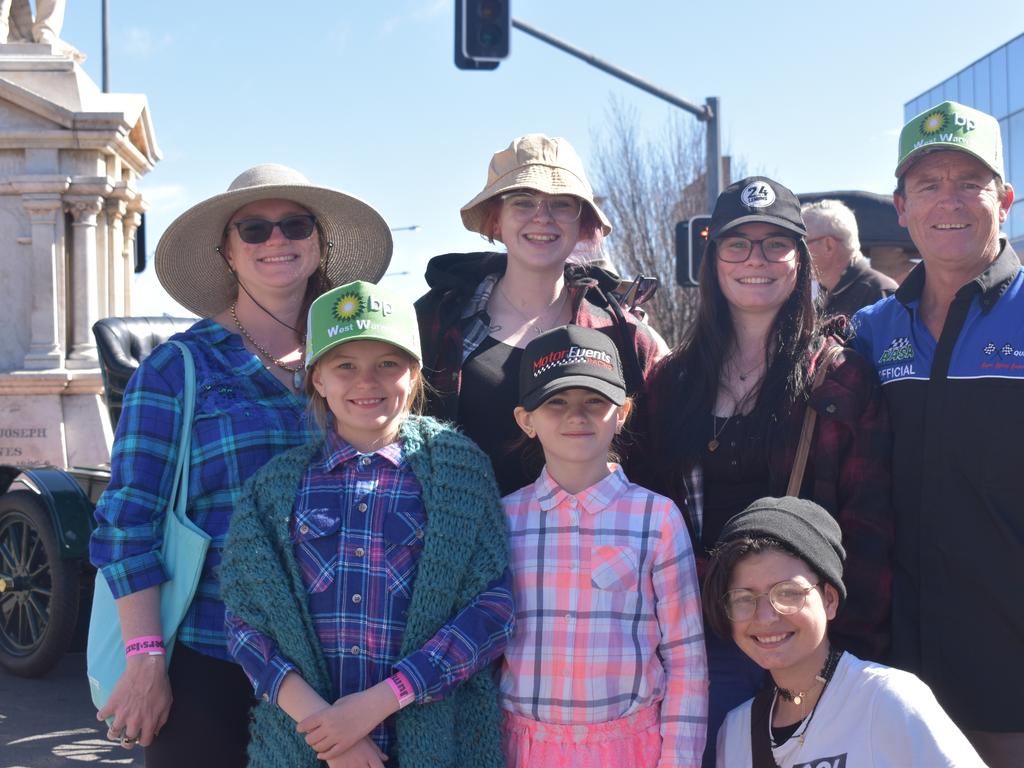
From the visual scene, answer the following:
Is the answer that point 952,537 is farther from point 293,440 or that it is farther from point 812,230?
point 812,230

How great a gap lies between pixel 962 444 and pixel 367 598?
1558 millimetres

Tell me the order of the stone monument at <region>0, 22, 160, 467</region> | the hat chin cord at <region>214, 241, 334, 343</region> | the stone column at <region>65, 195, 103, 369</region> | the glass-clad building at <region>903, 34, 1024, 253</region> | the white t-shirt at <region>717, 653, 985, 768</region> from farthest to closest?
the glass-clad building at <region>903, 34, 1024, 253</region> < the stone column at <region>65, 195, 103, 369</region> < the stone monument at <region>0, 22, 160, 467</region> < the hat chin cord at <region>214, 241, 334, 343</region> < the white t-shirt at <region>717, 653, 985, 768</region>

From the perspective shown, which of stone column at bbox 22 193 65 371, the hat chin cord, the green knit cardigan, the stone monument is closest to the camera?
the green knit cardigan

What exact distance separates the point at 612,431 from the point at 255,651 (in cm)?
108

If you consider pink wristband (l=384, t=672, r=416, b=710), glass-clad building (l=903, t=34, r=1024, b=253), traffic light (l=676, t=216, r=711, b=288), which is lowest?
pink wristband (l=384, t=672, r=416, b=710)

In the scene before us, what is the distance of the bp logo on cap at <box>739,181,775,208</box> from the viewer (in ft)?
10.1

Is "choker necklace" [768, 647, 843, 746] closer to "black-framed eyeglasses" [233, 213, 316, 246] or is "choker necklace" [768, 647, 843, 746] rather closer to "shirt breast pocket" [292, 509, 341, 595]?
"shirt breast pocket" [292, 509, 341, 595]

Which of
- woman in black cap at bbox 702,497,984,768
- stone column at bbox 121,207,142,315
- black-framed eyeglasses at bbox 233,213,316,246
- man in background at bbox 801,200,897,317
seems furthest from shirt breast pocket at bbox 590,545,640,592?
stone column at bbox 121,207,142,315

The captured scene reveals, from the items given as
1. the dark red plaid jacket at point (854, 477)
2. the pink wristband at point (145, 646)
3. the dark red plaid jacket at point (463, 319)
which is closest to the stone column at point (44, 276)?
the dark red plaid jacket at point (463, 319)

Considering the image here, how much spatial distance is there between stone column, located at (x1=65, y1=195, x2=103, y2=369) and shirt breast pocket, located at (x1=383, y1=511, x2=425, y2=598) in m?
11.7

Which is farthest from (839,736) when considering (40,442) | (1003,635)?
(40,442)

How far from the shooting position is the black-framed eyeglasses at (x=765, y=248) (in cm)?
309

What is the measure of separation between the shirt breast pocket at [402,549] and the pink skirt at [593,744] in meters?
0.46

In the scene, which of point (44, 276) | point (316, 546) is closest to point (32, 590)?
point (316, 546)
